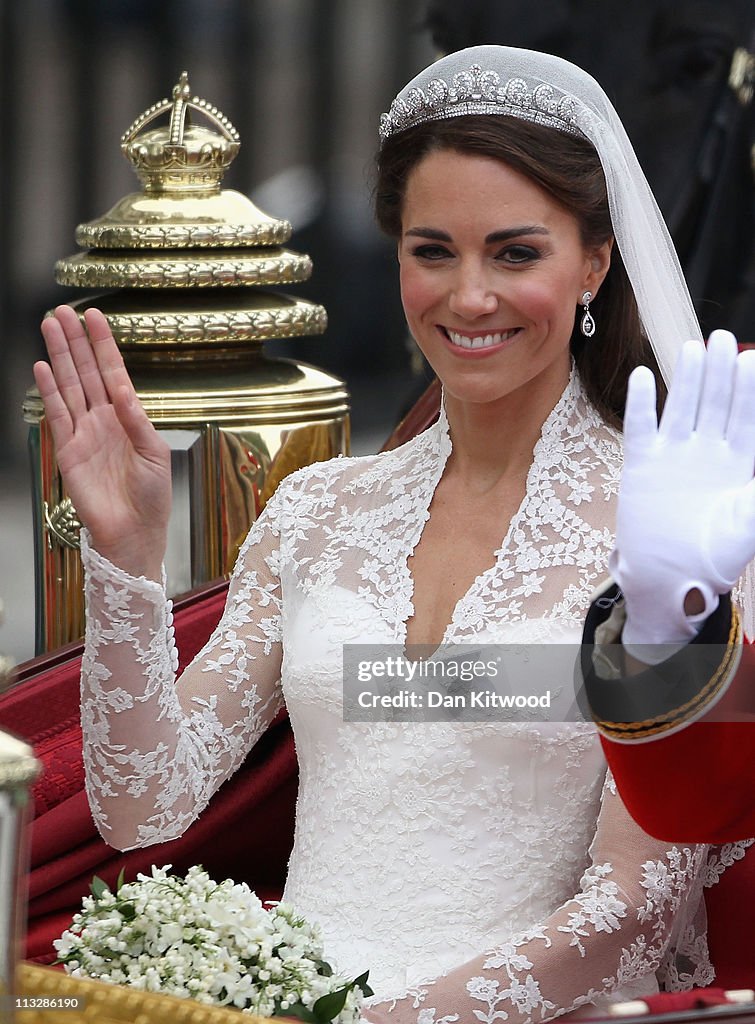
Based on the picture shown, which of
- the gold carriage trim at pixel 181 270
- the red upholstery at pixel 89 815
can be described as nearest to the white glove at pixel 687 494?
the red upholstery at pixel 89 815

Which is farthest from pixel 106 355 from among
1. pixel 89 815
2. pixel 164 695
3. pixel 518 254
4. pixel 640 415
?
pixel 89 815

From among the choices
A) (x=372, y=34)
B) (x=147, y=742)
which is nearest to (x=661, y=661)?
(x=147, y=742)

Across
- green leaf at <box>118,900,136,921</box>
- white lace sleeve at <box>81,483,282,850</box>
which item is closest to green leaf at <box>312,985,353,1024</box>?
green leaf at <box>118,900,136,921</box>

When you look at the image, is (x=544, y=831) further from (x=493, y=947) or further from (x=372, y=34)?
(x=372, y=34)

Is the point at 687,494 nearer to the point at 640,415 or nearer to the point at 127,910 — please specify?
the point at 640,415

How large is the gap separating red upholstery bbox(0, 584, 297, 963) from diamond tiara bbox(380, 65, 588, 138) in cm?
83

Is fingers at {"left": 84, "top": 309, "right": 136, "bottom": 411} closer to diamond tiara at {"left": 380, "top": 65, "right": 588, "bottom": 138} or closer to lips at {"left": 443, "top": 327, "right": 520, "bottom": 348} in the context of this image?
lips at {"left": 443, "top": 327, "right": 520, "bottom": 348}

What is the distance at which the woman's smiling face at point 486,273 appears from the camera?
1844 mm

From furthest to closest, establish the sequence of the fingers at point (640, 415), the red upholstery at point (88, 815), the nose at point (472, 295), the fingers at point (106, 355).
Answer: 1. the red upholstery at point (88, 815)
2. the nose at point (472, 295)
3. the fingers at point (106, 355)
4. the fingers at point (640, 415)

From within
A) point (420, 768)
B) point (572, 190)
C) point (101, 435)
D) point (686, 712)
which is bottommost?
point (420, 768)

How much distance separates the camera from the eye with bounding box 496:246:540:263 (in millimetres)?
1854

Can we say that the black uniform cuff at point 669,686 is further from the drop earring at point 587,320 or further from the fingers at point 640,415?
the drop earring at point 587,320

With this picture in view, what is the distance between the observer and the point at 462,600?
1.91 m

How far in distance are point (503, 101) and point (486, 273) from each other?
0.70ft
